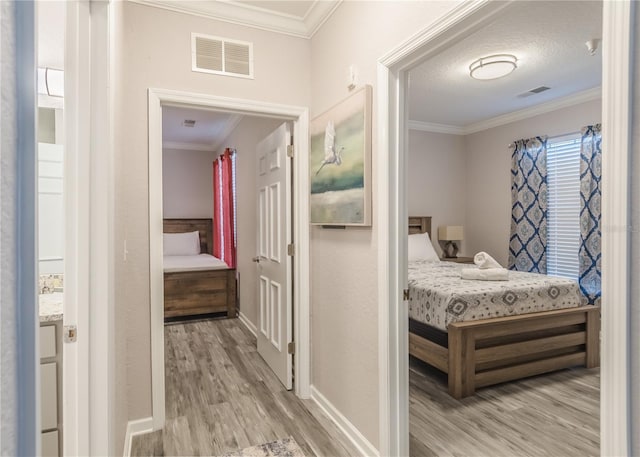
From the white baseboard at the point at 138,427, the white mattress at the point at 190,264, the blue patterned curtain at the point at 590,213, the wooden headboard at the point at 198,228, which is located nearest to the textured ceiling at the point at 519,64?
the blue patterned curtain at the point at 590,213

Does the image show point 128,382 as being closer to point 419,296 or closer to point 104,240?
point 104,240

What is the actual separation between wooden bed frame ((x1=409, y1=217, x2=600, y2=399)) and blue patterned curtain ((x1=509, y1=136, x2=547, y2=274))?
153 cm

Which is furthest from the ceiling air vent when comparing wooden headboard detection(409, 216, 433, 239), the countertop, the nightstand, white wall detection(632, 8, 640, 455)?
the nightstand

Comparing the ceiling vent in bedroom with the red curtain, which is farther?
the red curtain

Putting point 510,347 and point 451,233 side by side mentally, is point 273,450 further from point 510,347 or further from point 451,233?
point 451,233

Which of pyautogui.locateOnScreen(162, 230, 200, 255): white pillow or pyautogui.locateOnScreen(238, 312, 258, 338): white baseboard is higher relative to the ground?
pyautogui.locateOnScreen(162, 230, 200, 255): white pillow

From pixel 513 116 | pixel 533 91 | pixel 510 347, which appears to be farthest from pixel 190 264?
pixel 513 116

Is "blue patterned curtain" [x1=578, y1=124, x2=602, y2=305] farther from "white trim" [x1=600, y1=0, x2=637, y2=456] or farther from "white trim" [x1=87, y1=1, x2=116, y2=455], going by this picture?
"white trim" [x1=87, y1=1, x2=116, y2=455]

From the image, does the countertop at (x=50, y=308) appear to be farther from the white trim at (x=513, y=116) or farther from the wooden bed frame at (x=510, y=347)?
the white trim at (x=513, y=116)

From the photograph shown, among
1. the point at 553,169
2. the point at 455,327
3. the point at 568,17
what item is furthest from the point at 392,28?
the point at 553,169

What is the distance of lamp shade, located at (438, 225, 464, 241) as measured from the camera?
5.57m

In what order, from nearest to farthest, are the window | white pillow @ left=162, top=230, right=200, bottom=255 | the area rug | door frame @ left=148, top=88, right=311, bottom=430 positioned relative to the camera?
the area rug < door frame @ left=148, top=88, right=311, bottom=430 < the window < white pillow @ left=162, top=230, right=200, bottom=255

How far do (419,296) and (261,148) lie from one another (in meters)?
1.90

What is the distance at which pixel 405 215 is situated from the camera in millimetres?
1888
